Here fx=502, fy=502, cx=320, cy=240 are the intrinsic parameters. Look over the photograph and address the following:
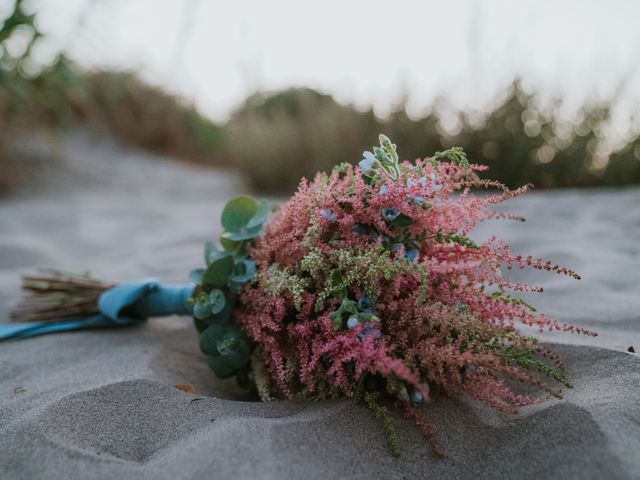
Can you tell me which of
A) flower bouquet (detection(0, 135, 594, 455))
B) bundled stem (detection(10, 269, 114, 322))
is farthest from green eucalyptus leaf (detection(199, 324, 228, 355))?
bundled stem (detection(10, 269, 114, 322))

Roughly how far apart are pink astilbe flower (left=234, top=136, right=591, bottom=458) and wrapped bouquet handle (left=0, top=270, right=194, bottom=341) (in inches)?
28.2

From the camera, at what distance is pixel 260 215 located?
1.60 meters

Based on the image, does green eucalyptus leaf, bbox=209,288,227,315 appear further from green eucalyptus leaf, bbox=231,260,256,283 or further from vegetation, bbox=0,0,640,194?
vegetation, bbox=0,0,640,194

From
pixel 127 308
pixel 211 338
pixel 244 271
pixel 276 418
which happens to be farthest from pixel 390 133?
pixel 276 418

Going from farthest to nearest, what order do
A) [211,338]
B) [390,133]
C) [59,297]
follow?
[390,133] < [59,297] < [211,338]

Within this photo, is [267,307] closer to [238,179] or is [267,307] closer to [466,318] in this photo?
[466,318]

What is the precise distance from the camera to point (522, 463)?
3.62 ft

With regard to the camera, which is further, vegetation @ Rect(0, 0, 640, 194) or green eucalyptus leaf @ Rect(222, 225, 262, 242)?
vegetation @ Rect(0, 0, 640, 194)

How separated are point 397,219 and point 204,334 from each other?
2.16ft

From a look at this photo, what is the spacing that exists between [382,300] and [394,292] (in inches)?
2.6

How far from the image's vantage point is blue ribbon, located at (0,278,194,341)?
1937mm

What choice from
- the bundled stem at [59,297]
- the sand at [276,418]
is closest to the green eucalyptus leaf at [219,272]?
the sand at [276,418]

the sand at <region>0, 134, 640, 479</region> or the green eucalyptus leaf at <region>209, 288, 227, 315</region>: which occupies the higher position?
the green eucalyptus leaf at <region>209, 288, 227, 315</region>

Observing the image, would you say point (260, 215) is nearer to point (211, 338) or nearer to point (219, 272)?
point (219, 272)
